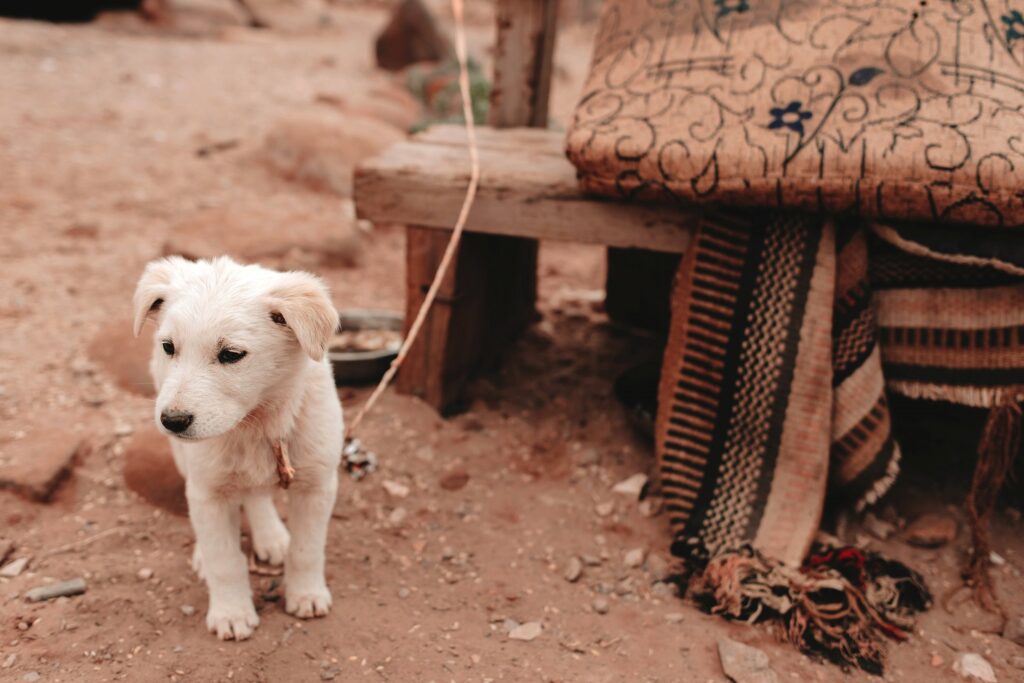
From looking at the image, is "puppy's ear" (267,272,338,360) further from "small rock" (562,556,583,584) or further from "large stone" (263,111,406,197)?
"large stone" (263,111,406,197)

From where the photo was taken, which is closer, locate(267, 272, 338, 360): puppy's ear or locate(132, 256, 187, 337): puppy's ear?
locate(267, 272, 338, 360): puppy's ear

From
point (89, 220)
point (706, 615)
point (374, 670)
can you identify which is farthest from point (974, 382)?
point (89, 220)

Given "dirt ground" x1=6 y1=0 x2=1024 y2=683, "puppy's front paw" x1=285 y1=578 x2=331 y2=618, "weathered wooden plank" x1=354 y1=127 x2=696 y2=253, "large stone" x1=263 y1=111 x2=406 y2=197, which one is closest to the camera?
"dirt ground" x1=6 y1=0 x2=1024 y2=683

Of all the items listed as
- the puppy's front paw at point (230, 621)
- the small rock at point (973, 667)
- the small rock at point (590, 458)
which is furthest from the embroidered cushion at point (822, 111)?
the puppy's front paw at point (230, 621)

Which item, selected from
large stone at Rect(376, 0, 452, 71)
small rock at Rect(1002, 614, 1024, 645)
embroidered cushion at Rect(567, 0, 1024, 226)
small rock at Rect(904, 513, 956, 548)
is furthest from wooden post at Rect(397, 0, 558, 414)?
large stone at Rect(376, 0, 452, 71)

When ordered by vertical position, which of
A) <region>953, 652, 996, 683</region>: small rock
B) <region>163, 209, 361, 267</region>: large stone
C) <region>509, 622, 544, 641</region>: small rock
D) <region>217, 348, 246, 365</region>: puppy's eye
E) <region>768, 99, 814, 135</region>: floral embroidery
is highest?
<region>768, 99, 814, 135</region>: floral embroidery

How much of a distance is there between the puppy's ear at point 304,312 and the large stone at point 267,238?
3.12 m

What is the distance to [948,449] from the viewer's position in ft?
12.5

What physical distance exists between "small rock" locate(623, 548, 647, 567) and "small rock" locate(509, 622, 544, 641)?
20.7 inches

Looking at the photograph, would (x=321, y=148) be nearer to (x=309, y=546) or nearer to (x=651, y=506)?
(x=651, y=506)

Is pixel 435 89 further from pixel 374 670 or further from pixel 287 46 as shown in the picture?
pixel 374 670

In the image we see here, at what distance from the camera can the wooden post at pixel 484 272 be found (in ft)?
13.0

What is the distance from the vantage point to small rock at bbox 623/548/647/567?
332 cm

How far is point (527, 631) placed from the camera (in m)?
2.93
